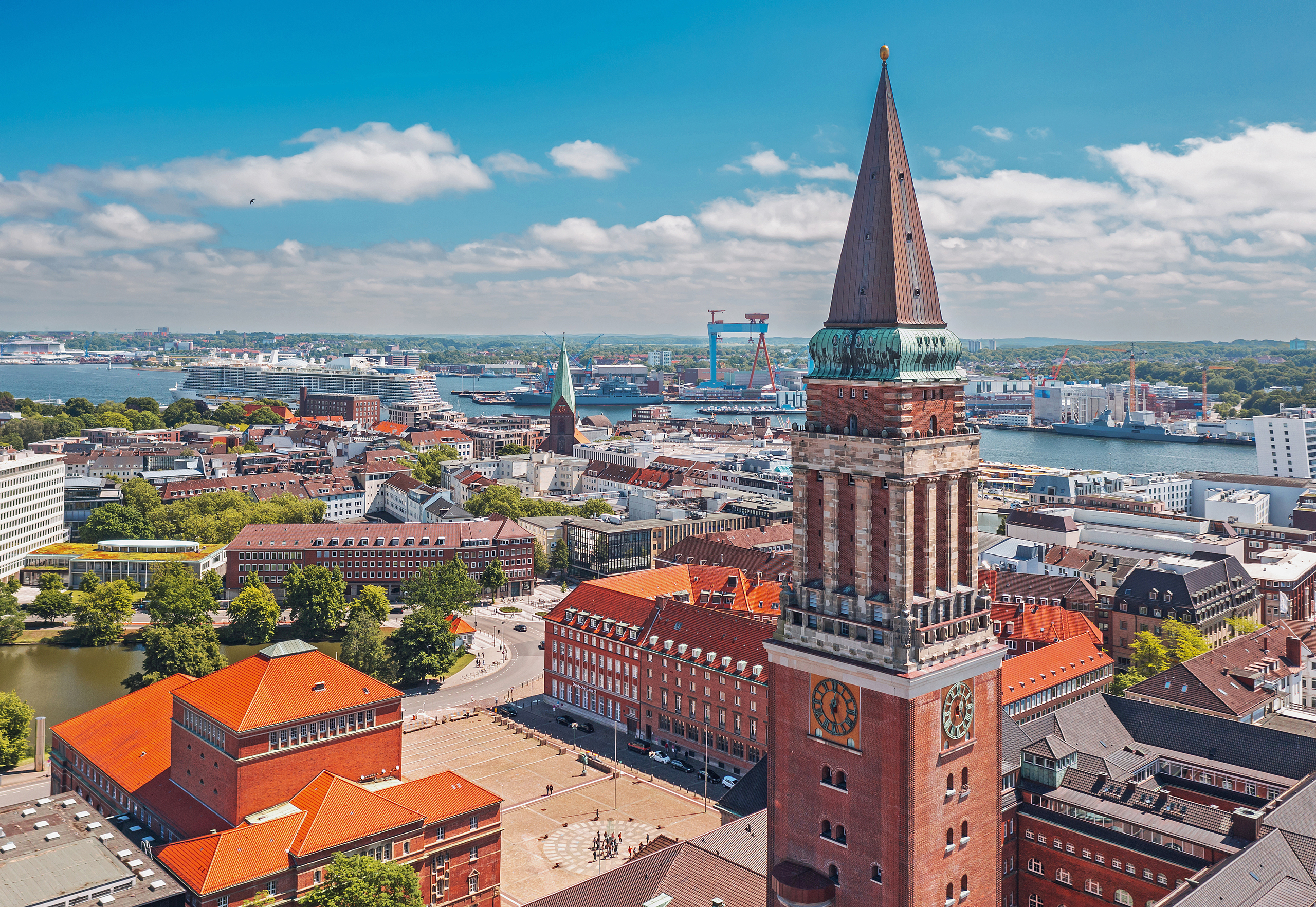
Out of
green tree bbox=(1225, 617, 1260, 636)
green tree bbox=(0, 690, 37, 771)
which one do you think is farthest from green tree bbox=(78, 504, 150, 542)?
green tree bbox=(1225, 617, 1260, 636)

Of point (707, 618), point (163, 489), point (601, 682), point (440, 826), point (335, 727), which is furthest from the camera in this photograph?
point (163, 489)

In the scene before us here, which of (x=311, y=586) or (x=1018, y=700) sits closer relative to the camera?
(x=1018, y=700)

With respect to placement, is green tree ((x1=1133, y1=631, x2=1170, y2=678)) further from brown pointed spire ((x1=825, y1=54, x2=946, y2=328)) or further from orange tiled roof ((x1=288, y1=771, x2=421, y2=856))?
brown pointed spire ((x1=825, y1=54, x2=946, y2=328))

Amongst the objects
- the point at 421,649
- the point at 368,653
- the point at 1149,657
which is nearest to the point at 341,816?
the point at 368,653

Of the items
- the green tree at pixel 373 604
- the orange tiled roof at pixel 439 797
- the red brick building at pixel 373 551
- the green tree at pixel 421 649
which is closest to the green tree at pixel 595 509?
the red brick building at pixel 373 551

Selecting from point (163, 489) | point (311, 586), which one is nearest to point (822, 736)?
point (311, 586)

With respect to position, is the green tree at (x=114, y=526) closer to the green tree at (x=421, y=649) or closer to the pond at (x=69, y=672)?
the pond at (x=69, y=672)

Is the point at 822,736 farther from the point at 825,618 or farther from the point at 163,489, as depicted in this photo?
the point at 163,489
